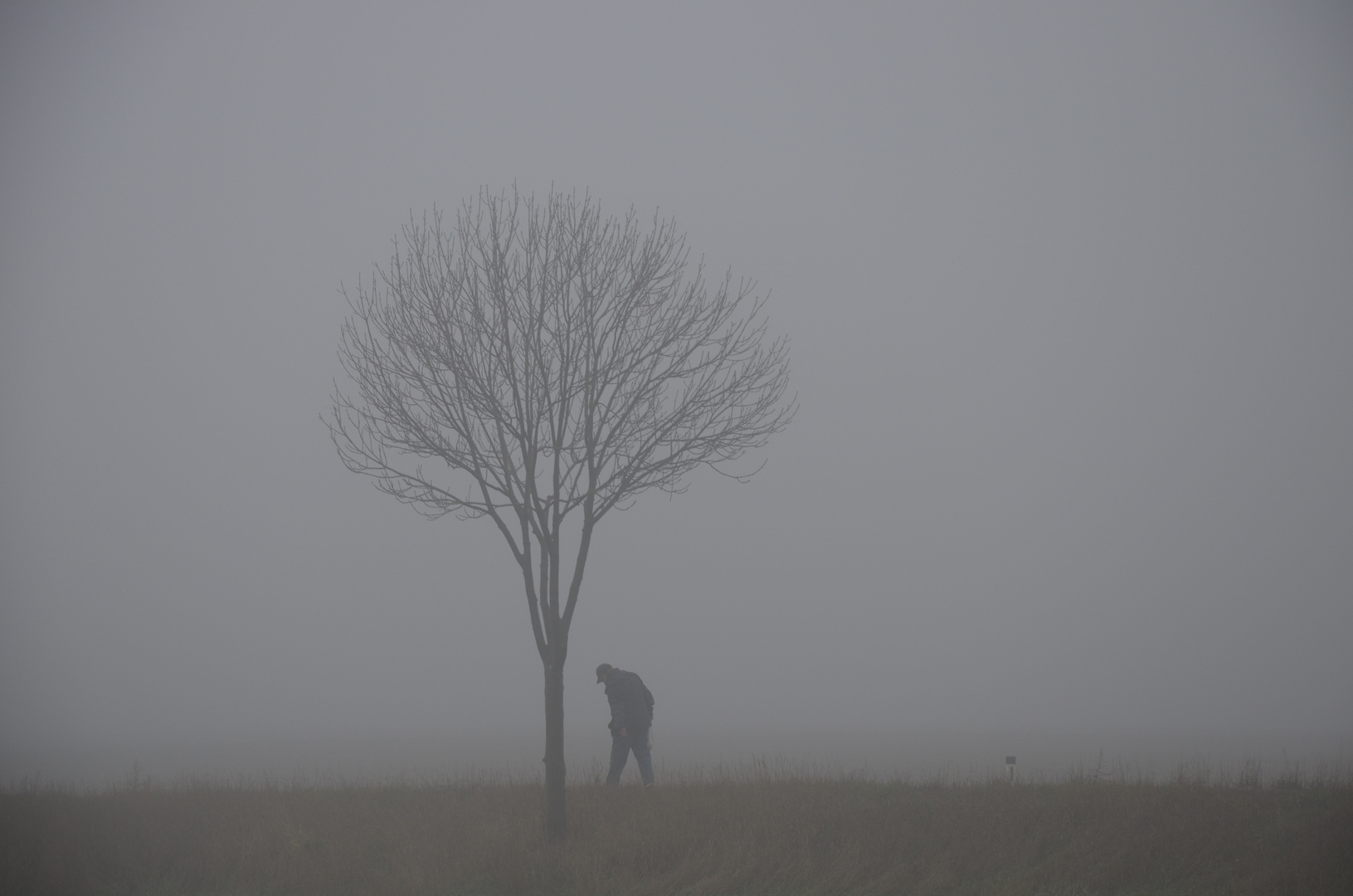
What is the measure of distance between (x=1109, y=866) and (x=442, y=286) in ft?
29.7

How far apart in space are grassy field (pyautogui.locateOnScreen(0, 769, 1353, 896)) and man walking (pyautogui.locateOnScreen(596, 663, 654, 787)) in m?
1.52

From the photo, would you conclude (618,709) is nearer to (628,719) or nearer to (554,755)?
(628,719)

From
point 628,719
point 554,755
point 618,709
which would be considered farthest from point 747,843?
point 618,709

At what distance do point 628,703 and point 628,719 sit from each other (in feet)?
0.76

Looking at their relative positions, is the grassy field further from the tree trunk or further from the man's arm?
the man's arm

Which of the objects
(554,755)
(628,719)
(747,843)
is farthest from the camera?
(628,719)

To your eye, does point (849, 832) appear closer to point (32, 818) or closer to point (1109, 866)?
point (1109, 866)

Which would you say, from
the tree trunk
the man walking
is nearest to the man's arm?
the man walking

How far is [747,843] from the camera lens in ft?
31.4

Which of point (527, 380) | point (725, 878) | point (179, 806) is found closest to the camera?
point (725, 878)

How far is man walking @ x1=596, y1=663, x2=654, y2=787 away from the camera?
13.4 m

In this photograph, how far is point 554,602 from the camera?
10148 mm

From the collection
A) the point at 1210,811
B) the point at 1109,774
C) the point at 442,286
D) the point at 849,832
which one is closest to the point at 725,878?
the point at 849,832

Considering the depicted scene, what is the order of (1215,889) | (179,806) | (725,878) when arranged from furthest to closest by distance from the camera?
(179,806), (725,878), (1215,889)
